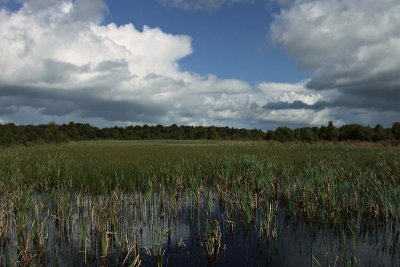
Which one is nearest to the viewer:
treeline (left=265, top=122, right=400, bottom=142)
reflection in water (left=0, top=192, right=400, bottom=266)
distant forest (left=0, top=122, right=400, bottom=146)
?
reflection in water (left=0, top=192, right=400, bottom=266)

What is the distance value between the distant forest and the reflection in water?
4663cm

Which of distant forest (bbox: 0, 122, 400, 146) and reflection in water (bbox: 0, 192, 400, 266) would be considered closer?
reflection in water (bbox: 0, 192, 400, 266)

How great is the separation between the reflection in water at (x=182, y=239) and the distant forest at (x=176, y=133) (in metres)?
46.6

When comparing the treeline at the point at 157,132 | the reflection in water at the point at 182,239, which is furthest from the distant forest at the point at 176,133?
the reflection in water at the point at 182,239

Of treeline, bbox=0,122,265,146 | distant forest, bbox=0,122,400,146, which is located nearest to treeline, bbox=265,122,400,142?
distant forest, bbox=0,122,400,146

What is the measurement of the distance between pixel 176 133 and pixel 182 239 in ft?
412

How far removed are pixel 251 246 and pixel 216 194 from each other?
4.78m

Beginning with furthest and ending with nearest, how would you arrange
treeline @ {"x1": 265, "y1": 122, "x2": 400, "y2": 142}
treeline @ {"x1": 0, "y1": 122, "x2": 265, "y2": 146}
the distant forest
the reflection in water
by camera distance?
treeline @ {"x1": 0, "y1": 122, "x2": 265, "y2": 146} < treeline @ {"x1": 265, "y1": 122, "x2": 400, "y2": 142} < the distant forest < the reflection in water

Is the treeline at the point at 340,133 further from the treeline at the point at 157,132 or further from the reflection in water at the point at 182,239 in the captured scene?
the reflection in water at the point at 182,239

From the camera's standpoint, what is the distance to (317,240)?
8.50m

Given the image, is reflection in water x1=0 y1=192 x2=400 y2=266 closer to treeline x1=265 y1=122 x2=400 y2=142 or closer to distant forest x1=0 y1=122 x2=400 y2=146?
distant forest x1=0 y1=122 x2=400 y2=146

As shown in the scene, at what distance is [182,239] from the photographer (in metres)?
8.45

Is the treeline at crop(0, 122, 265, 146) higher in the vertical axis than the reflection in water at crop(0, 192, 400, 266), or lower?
higher

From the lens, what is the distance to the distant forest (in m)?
69.9
